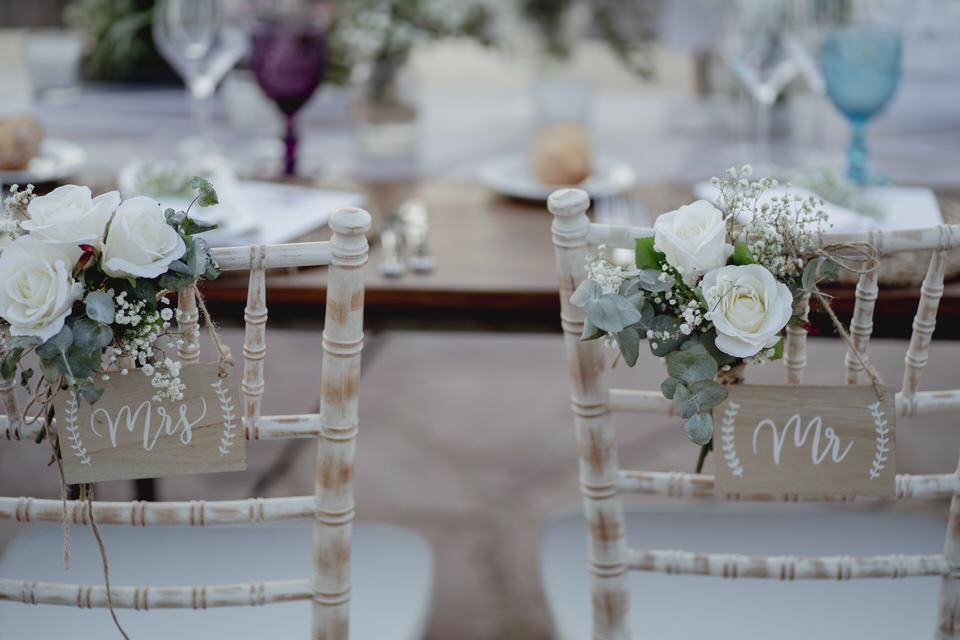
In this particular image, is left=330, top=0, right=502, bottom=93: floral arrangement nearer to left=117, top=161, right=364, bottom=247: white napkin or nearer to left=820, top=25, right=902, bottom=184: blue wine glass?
left=117, top=161, right=364, bottom=247: white napkin

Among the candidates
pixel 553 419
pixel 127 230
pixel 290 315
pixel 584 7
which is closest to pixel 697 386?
pixel 127 230

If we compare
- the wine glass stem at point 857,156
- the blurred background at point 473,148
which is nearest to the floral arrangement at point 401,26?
the blurred background at point 473,148

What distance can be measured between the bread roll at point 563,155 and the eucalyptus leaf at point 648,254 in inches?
28.3

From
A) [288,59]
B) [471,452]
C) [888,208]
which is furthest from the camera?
[471,452]

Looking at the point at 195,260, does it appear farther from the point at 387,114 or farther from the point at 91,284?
the point at 387,114

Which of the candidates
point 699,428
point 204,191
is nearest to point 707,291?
point 699,428

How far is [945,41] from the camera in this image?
73.4 inches

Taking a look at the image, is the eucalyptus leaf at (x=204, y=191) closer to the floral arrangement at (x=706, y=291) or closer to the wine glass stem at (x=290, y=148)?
the floral arrangement at (x=706, y=291)

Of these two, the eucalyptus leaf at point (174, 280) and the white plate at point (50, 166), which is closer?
the eucalyptus leaf at point (174, 280)

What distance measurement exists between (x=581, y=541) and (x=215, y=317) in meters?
0.48

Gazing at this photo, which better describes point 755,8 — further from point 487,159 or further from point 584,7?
point 487,159

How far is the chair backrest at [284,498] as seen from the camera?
769mm

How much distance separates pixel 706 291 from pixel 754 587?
0.50 m

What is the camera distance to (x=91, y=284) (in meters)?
0.72
